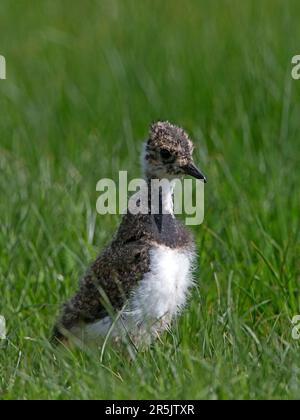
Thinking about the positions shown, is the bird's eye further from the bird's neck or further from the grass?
the grass

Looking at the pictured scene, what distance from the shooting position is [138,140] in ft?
26.9

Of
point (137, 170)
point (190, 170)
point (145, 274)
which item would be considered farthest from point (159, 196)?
point (137, 170)

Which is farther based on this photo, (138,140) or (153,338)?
(138,140)

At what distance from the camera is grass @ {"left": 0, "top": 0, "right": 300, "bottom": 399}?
15.0ft

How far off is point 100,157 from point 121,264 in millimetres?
2627

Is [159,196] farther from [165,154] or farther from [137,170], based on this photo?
[137,170]

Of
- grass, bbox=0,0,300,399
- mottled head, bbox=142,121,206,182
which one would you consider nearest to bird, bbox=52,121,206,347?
mottled head, bbox=142,121,206,182

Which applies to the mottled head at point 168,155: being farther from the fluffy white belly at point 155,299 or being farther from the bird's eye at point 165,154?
the fluffy white belly at point 155,299

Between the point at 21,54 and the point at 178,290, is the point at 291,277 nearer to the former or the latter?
the point at 178,290

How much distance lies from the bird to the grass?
13 cm

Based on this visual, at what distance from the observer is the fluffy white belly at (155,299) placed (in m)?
4.90

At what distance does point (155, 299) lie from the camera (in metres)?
4.90

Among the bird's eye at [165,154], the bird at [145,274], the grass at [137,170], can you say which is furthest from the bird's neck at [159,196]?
the grass at [137,170]
